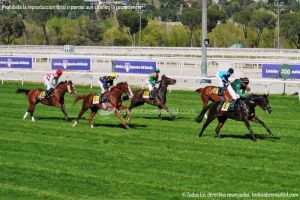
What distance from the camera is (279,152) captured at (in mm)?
16266

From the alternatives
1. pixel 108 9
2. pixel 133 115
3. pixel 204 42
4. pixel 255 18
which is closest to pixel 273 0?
pixel 108 9

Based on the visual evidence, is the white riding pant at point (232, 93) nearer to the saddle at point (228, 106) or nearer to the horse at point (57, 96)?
the saddle at point (228, 106)

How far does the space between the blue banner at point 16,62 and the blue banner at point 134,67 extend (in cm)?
618

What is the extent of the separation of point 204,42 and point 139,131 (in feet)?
53.0

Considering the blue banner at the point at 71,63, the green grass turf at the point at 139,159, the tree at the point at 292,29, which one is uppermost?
the tree at the point at 292,29

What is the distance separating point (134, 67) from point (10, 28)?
65155 millimetres

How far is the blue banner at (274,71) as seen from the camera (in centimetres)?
3356

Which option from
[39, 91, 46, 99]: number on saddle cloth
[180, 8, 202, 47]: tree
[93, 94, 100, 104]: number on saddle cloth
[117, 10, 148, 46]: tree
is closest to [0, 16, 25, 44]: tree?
[117, 10, 148, 46]: tree

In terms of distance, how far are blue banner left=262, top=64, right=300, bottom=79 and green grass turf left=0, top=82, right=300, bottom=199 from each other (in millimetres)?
10659

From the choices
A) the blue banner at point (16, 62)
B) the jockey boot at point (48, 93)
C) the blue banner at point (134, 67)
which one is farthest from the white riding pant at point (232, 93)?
the blue banner at point (16, 62)

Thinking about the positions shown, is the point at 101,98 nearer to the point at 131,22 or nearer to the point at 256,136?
the point at 256,136

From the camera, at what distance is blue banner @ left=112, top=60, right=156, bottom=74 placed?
37.8 meters

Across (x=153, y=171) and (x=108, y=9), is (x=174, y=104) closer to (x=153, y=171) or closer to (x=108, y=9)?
(x=153, y=171)

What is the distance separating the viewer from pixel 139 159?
1538 cm
